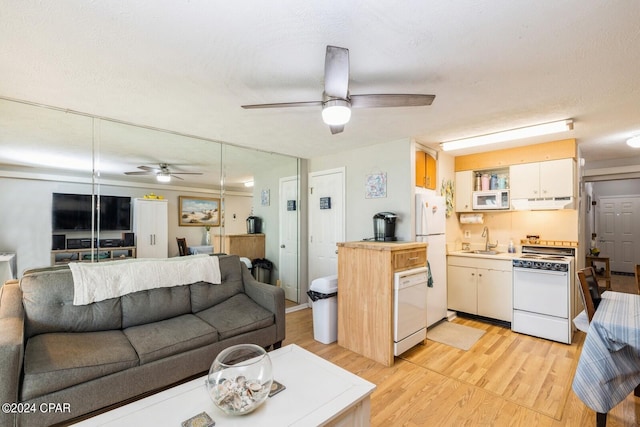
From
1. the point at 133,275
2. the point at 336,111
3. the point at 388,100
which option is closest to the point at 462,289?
the point at 388,100

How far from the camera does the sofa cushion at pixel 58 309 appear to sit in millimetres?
2123

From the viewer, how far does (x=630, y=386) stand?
178cm

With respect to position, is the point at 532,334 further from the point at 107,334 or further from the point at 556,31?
the point at 107,334

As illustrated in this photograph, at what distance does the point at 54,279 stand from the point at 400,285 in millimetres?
2861

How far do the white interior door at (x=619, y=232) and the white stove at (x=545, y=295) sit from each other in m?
5.38

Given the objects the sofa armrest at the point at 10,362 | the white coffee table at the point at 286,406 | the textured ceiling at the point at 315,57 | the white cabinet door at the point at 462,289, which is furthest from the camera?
the white cabinet door at the point at 462,289

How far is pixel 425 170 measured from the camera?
12.3ft

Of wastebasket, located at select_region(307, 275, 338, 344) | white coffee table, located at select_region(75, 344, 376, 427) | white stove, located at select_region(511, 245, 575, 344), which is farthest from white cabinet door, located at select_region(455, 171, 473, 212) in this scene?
white coffee table, located at select_region(75, 344, 376, 427)

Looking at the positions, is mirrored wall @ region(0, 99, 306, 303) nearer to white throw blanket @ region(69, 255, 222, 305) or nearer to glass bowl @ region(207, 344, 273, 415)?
white throw blanket @ region(69, 255, 222, 305)

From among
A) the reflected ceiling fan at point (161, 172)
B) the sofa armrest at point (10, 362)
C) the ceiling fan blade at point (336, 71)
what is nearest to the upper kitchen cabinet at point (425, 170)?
the ceiling fan blade at point (336, 71)

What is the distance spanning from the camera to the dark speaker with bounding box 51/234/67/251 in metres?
2.79

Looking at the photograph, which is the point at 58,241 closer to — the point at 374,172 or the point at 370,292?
the point at 370,292

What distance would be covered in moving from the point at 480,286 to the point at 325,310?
2.10 metres

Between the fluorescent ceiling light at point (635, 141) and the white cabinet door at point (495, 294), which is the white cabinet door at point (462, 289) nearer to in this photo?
the white cabinet door at point (495, 294)
